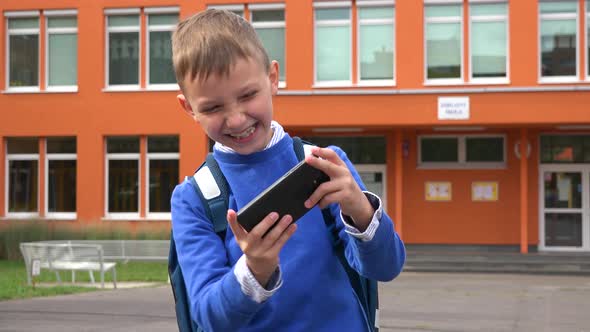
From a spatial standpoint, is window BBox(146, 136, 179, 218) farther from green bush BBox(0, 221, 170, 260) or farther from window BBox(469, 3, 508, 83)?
window BBox(469, 3, 508, 83)

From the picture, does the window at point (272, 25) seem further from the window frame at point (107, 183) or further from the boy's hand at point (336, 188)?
the boy's hand at point (336, 188)

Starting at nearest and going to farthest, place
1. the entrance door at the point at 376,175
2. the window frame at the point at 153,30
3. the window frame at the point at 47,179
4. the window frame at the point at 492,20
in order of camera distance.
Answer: the window frame at the point at 492,20 → the entrance door at the point at 376,175 → the window frame at the point at 153,30 → the window frame at the point at 47,179

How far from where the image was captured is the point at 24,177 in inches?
1193

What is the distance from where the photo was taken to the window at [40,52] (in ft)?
99.1

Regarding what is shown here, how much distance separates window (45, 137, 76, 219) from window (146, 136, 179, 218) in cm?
240

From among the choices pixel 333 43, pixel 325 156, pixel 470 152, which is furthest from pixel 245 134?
pixel 470 152

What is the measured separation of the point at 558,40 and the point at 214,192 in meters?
25.7

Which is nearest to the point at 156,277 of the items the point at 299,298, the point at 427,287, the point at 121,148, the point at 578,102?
the point at 427,287

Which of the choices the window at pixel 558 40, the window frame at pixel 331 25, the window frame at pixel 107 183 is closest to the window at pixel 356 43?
the window frame at pixel 331 25

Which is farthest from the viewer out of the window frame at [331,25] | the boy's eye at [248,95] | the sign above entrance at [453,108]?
the window frame at [331,25]

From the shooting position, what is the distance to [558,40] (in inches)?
1055

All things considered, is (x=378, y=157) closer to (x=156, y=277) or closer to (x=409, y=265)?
(x=409, y=265)

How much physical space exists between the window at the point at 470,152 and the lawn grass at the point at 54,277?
27.6ft

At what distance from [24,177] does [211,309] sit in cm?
2923
